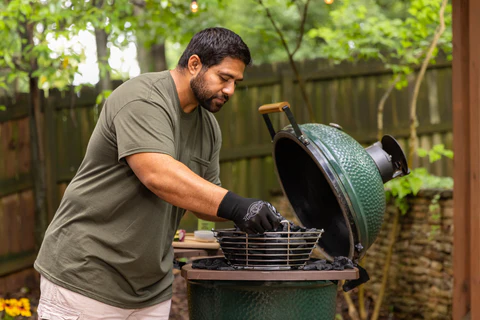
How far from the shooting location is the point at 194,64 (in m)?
2.55

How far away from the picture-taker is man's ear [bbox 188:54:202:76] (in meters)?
A: 2.54

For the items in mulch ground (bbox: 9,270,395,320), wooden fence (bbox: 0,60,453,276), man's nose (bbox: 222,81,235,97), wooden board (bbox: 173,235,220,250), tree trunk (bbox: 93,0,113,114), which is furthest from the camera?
wooden fence (bbox: 0,60,453,276)

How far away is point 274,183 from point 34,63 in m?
2.82

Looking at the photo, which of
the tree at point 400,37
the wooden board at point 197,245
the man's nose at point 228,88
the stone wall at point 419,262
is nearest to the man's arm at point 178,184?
the man's nose at point 228,88

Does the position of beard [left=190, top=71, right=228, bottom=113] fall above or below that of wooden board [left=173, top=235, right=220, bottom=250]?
above

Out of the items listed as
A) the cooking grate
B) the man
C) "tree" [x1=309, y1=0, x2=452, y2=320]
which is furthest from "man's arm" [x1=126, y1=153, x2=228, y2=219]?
"tree" [x1=309, y1=0, x2=452, y2=320]

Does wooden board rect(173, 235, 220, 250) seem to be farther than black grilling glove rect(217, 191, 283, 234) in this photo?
Yes

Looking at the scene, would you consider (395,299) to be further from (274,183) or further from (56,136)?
(56,136)

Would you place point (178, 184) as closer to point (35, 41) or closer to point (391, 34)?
point (391, 34)

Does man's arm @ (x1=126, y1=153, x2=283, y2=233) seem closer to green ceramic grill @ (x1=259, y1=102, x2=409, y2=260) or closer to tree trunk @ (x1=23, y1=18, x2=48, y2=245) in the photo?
green ceramic grill @ (x1=259, y1=102, x2=409, y2=260)

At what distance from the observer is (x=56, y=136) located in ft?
21.0

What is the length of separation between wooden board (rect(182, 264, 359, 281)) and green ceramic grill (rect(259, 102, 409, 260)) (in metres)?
0.22

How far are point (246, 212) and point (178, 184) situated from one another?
0.82ft

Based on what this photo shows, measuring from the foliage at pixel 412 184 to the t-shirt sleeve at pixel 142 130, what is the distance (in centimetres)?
320
